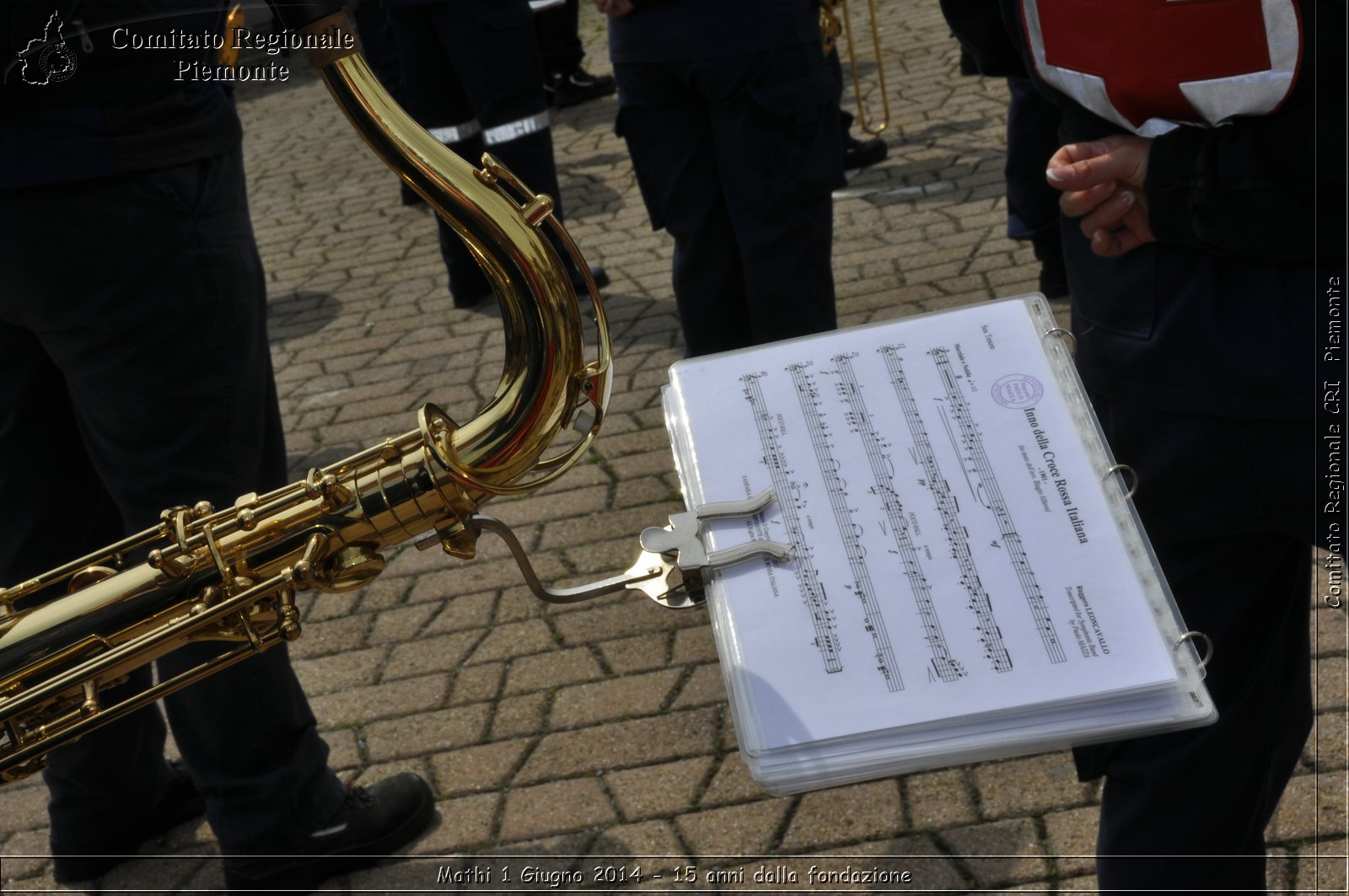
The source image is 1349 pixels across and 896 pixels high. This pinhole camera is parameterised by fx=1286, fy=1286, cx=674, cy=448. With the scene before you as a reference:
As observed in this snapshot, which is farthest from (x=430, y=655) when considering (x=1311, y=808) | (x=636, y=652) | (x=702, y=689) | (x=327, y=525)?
(x=1311, y=808)

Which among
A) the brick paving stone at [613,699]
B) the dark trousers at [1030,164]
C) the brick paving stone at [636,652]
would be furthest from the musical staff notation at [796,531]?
the dark trousers at [1030,164]

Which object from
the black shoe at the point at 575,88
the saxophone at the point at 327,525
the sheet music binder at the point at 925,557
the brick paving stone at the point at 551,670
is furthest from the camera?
the black shoe at the point at 575,88

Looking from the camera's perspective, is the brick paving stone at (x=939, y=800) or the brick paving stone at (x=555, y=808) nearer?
the brick paving stone at (x=939, y=800)

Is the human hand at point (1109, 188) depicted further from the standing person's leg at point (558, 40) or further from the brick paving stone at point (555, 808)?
the standing person's leg at point (558, 40)

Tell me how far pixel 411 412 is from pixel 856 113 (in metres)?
3.96

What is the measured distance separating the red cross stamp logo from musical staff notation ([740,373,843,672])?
0.59 metres

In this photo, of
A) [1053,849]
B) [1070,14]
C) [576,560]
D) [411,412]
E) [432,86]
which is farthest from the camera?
[432,86]

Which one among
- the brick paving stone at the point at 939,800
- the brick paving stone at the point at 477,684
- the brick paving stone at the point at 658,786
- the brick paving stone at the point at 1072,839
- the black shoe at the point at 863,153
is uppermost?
the black shoe at the point at 863,153

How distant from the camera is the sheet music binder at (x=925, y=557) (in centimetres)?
127

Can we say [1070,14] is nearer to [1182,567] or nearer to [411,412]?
[1182,567]

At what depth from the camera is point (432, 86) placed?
18.0 feet

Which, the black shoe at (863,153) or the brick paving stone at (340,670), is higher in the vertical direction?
the black shoe at (863,153)

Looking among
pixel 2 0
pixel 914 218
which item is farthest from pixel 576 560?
pixel 914 218

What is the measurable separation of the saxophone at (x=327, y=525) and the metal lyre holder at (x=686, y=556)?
0.31m
